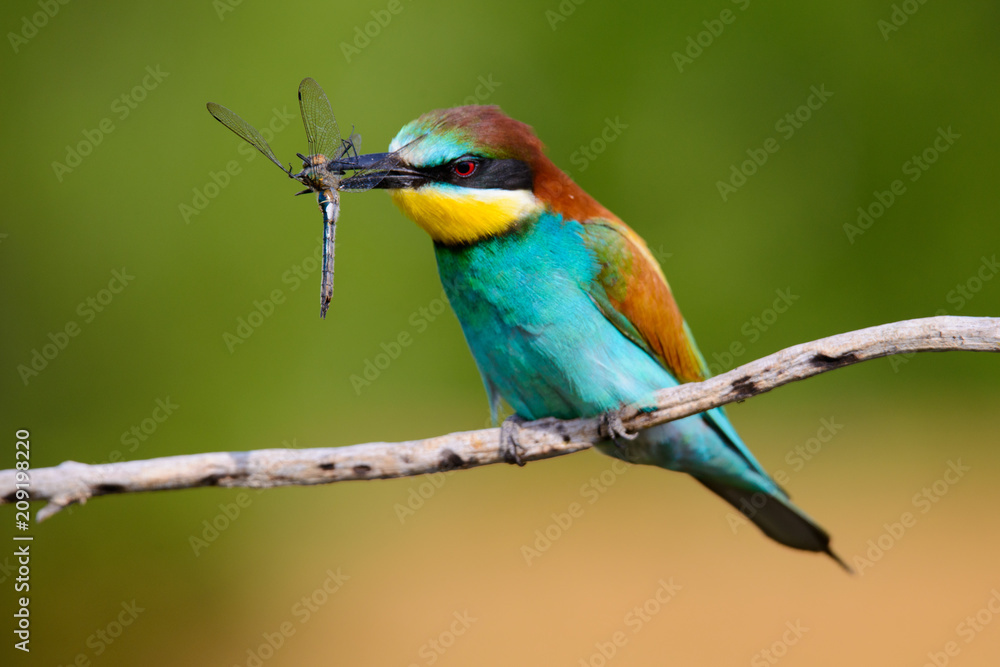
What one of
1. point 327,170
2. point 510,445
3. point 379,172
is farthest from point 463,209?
point 510,445

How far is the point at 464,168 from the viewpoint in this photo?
217 centimetres

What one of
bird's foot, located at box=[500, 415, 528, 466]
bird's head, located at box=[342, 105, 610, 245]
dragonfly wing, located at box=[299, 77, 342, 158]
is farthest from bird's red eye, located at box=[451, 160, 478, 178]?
bird's foot, located at box=[500, 415, 528, 466]

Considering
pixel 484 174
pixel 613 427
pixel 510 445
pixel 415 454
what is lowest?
pixel 415 454

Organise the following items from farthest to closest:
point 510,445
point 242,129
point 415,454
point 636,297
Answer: point 636,297
point 242,129
point 510,445
point 415,454

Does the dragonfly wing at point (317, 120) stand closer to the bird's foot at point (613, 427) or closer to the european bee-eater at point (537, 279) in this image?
the european bee-eater at point (537, 279)

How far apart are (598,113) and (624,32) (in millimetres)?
437

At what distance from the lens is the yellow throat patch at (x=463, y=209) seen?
2.16 m

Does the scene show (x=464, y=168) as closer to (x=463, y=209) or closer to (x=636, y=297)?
(x=463, y=209)

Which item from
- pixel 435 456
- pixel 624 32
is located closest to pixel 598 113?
pixel 624 32

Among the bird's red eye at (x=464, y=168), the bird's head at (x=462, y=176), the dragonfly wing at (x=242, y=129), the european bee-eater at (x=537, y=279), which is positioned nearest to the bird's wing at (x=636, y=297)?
the european bee-eater at (x=537, y=279)

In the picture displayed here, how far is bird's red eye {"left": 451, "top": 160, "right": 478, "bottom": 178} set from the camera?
2.16 m

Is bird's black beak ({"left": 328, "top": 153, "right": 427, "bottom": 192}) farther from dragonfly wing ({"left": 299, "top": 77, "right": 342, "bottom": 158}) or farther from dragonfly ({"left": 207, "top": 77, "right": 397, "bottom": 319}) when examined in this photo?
dragonfly wing ({"left": 299, "top": 77, "right": 342, "bottom": 158})

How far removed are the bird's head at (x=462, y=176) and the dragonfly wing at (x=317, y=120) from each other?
0.16 metres

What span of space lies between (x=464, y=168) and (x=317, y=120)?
1.50 ft
